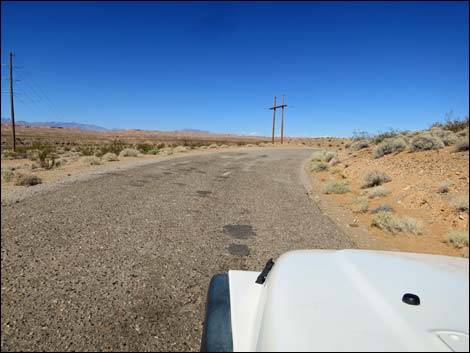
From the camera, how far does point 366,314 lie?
49.9 inches

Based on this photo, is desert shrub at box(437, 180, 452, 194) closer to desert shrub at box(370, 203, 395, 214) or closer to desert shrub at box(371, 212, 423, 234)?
desert shrub at box(370, 203, 395, 214)

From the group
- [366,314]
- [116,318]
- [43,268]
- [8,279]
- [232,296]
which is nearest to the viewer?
[366,314]

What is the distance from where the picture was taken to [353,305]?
4.38ft

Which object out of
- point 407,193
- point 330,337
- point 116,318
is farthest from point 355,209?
point 330,337

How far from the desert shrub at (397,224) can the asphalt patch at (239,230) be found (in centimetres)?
265

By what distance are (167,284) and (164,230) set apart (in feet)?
6.05

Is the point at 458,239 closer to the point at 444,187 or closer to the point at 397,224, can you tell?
the point at 397,224

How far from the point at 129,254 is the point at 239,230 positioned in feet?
6.64

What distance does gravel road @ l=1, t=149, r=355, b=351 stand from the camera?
8.80 feet

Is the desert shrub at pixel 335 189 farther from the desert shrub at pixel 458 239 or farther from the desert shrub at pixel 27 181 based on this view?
the desert shrub at pixel 27 181

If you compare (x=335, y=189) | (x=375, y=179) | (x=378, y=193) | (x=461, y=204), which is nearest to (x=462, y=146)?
(x=375, y=179)

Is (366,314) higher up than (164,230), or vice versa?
(366,314)

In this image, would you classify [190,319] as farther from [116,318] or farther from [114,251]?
[114,251]

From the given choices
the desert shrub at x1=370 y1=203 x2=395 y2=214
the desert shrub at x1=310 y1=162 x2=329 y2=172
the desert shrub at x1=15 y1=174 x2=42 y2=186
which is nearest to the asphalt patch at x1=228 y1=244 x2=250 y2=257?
the desert shrub at x1=370 y1=203 x2=395 y2=214
